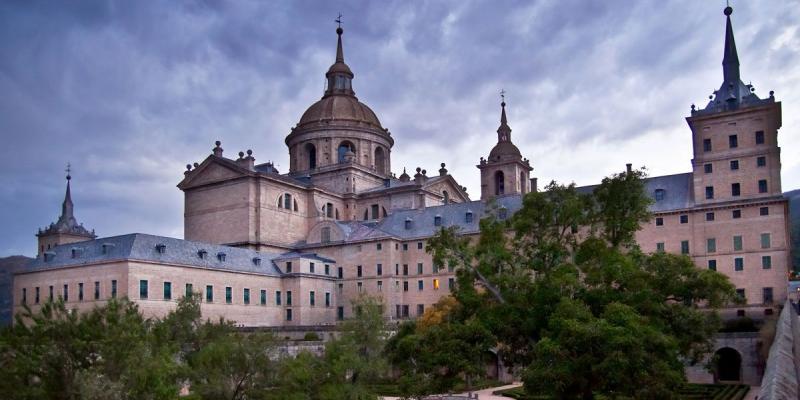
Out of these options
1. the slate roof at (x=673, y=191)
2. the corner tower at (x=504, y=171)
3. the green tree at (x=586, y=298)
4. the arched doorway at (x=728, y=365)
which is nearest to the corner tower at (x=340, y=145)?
the corner tower at (x=504, y=171)

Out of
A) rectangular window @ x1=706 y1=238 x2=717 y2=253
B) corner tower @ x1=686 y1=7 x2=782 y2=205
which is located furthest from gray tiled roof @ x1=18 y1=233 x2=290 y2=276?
corner tower @ x1=686 y1=7 x2=782 y2=205

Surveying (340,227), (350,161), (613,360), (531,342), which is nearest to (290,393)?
(531,342)

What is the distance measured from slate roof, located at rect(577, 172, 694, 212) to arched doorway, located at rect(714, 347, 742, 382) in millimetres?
12771

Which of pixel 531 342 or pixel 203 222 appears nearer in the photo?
pixel 531 342

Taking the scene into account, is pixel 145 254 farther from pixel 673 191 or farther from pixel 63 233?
pixel 63 233

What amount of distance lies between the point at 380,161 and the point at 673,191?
40.8 m

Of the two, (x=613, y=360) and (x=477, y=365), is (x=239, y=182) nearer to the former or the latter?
(x=477, y=365)

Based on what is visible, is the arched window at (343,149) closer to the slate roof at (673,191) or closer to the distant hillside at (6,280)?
the slate roof at (673,191)

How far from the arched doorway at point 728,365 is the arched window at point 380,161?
49.8 meters

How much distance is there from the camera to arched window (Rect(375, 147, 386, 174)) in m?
91.2

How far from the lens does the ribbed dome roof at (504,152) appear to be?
281 feet

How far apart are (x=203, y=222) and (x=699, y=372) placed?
160 ft

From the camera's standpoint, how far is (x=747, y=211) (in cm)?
5488

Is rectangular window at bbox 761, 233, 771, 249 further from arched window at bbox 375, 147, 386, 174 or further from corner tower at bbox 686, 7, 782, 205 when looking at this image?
arched window at bbox 375, 147, 386, 174
